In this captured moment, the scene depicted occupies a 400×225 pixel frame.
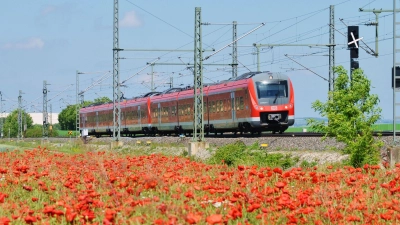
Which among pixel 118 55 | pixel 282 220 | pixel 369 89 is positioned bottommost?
pixel 282 220

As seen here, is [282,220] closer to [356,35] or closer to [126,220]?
[126,220]

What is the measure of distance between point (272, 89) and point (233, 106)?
2870 mm

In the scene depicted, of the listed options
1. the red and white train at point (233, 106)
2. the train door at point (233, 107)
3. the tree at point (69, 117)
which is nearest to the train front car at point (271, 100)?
the red and white train at point (233, 106)

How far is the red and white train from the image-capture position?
39.1 metres

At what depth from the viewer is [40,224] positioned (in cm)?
764

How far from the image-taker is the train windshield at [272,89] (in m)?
39.0

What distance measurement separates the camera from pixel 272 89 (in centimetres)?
3938

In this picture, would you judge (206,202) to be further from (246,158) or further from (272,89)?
(272,89)

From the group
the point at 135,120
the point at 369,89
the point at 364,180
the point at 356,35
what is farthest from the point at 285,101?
the point at 364,180

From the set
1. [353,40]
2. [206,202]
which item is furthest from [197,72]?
[206,202]

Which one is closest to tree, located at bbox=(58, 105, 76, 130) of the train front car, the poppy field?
the train front car

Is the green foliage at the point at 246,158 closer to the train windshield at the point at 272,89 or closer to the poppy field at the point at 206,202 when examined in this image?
the poppy field at the point at 206,202

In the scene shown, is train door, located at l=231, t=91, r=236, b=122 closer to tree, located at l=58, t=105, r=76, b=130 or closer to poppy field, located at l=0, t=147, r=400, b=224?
poppy field, located at l=0, t=147, r=400, b=224

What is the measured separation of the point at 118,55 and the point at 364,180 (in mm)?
32186
